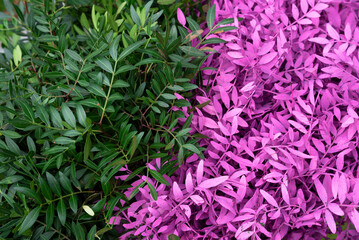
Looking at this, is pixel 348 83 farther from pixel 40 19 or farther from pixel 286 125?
pixel 40 19

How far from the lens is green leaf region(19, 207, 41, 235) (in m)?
0.46

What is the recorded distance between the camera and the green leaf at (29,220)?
46 cm

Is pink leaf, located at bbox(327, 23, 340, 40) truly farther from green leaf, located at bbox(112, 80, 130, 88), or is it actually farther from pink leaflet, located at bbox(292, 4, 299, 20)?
green leaf, located at bbox(112, 80, 130, 88)

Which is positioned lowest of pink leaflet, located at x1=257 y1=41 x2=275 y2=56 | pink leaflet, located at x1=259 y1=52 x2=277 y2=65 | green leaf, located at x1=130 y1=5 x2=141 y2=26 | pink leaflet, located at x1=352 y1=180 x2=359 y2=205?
pink leaflet, located at x1=352 y1=180 x2=359 y2=205

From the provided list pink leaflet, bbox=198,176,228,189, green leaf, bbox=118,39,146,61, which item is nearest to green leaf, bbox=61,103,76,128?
green leaf, bbox=118,39,146,61

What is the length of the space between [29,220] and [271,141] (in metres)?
0.38

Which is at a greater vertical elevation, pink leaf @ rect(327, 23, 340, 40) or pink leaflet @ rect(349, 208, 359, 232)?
pink leaf @ rect(327, 23, 340, 40)

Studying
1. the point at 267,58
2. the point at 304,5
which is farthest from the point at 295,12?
the point at 267,58

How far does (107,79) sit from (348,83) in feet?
1.31

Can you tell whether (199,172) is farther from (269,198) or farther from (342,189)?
Answer: (342,189)

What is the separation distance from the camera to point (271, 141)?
53cm

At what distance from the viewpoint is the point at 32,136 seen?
583mm

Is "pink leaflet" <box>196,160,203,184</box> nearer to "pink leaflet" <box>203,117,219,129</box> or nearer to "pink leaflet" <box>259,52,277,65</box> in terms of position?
"pink leaflet" <box>203,117,219,129</box>

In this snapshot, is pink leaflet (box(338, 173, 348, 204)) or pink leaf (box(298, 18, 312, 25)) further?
pink leaf (box(298, 18, 312, 25))
